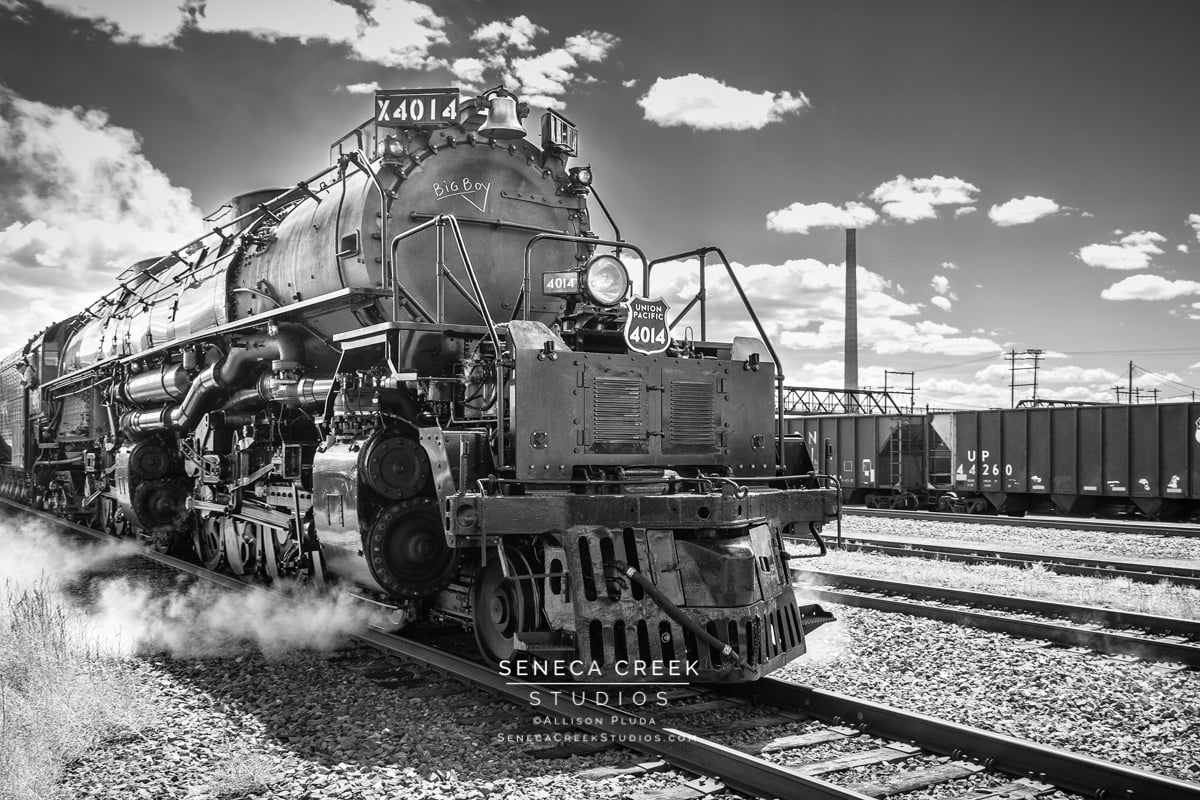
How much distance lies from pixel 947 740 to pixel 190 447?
9735 millimetres

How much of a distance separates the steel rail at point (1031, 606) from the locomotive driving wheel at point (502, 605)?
5.41 meters

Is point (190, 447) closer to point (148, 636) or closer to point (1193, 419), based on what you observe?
point (148, 636)

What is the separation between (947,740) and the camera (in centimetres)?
490

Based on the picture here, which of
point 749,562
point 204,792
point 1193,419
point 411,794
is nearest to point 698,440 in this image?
point 749,562

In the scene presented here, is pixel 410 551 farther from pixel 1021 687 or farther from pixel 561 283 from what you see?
pixel 1021 687

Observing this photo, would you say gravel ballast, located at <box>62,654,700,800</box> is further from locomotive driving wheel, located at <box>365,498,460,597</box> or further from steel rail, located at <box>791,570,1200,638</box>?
steel rail, located at <box>791,570,1200,638</box>

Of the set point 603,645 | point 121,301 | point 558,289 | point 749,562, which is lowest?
point 603,645

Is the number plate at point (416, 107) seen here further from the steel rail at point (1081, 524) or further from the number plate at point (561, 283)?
the steel rail at point (1081, 524)

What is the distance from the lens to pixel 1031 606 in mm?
9000

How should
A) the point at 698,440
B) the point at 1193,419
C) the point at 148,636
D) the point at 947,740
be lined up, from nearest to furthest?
the point at 947,740, the point at 698,440, the point at 148,636, the point at 1193,419

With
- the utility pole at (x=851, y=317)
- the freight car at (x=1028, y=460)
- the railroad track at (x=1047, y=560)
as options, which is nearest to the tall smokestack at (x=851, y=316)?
the utility pole at (x=851, y=317)

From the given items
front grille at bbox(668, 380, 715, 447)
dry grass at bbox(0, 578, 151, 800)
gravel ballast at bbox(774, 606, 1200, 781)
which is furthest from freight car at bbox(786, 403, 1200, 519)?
dry grass at bbox(0, 578, 151, 800)

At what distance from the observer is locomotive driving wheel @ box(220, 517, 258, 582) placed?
9.86 metres

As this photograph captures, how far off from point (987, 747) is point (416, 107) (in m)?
6.43
